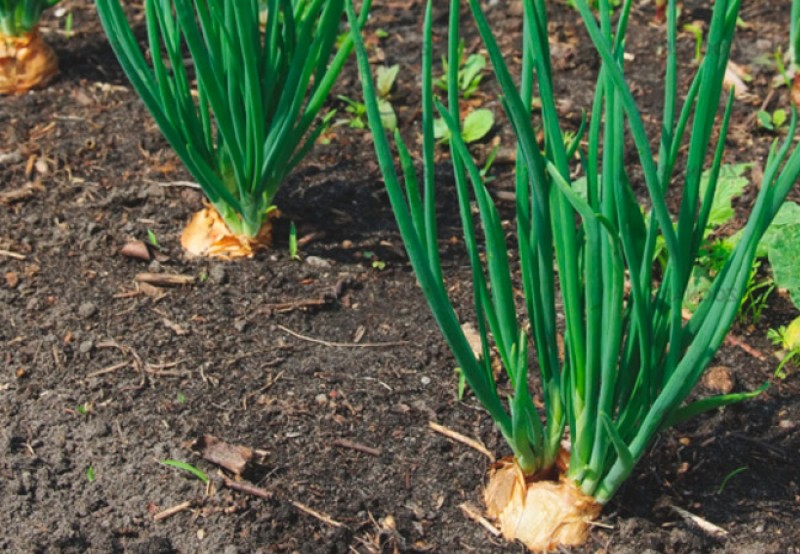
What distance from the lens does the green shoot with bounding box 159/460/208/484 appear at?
70.7 inches

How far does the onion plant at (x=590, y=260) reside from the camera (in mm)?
1322

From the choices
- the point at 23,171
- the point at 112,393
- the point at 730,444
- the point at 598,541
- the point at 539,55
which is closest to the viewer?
the point at 539,55

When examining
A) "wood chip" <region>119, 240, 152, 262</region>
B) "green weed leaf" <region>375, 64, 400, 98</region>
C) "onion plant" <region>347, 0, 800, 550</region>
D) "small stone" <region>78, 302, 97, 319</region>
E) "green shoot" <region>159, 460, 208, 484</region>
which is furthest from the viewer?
"green weed leaf" <region>375, 64, 400, 98</region>

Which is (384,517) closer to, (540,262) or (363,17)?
(540,262)

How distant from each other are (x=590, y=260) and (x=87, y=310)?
3.63 feet

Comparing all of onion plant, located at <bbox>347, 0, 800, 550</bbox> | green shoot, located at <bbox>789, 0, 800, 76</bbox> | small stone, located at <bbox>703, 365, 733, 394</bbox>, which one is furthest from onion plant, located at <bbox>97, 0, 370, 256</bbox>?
green shoot, located at <bbox>789, 0, 800, 76</bbox>

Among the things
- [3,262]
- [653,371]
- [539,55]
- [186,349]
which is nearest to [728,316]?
[653,371]

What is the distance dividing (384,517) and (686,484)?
18.8 inches

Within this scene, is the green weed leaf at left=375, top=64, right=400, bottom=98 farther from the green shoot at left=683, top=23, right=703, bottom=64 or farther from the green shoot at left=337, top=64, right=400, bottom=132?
the green shoot at left=683, top=23, right=703, bottom=64

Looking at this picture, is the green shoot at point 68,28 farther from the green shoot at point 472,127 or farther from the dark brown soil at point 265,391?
the green shoot at point 472,127

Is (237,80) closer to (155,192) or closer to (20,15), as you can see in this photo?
(155,192)

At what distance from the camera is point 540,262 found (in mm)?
1482

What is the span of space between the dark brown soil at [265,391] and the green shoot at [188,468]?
1 cm

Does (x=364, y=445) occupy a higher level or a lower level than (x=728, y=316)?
lower
